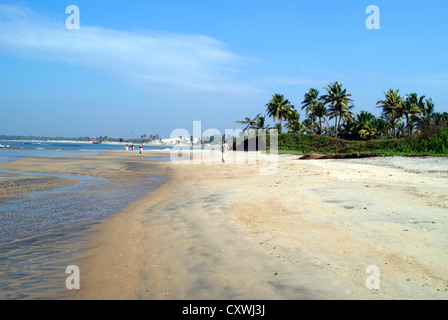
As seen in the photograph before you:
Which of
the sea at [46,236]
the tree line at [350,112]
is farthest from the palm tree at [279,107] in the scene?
the sea at [46,236]

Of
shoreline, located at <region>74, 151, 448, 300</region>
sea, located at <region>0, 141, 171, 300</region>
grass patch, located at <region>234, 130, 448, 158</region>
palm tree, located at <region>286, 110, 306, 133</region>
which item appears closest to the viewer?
shoreline, located at <region>74, 151, 448, 300</region>

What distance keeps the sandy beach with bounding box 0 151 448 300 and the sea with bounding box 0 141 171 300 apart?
0.30 m

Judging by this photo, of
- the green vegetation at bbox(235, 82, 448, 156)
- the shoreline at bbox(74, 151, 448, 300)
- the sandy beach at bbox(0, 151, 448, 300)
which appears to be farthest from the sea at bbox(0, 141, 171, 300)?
the green vegetation at bbox(235, 82, 448, 156)

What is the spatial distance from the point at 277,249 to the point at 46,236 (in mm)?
4286

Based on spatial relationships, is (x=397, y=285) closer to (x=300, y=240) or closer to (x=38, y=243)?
(x=300, y=240)

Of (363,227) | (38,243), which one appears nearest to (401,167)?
(363,227)

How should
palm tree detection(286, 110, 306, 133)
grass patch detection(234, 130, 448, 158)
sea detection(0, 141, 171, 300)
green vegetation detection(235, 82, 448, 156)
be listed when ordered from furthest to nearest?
palm tree detection(286, 110, 306, 133) → green vegetation detection(235, 82, 448, 156) → grass patch detection(234, 130, 448, 158) → sea detection(0, 141, 171, 300)

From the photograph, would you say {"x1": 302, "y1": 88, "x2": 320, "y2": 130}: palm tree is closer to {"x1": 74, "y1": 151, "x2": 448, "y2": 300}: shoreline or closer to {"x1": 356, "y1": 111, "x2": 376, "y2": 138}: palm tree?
{"x1": 356, "y1": 111, "x2": 376, "y2": 138}: palm tree

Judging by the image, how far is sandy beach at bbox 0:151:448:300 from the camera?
3193mm

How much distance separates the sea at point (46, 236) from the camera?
3615 mm

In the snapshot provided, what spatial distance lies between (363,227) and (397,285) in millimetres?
2020

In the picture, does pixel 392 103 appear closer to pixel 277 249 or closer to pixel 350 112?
pixel 350 112

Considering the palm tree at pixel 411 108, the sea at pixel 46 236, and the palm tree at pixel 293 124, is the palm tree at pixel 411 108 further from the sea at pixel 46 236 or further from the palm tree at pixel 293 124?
the sea at pixel 46 236
